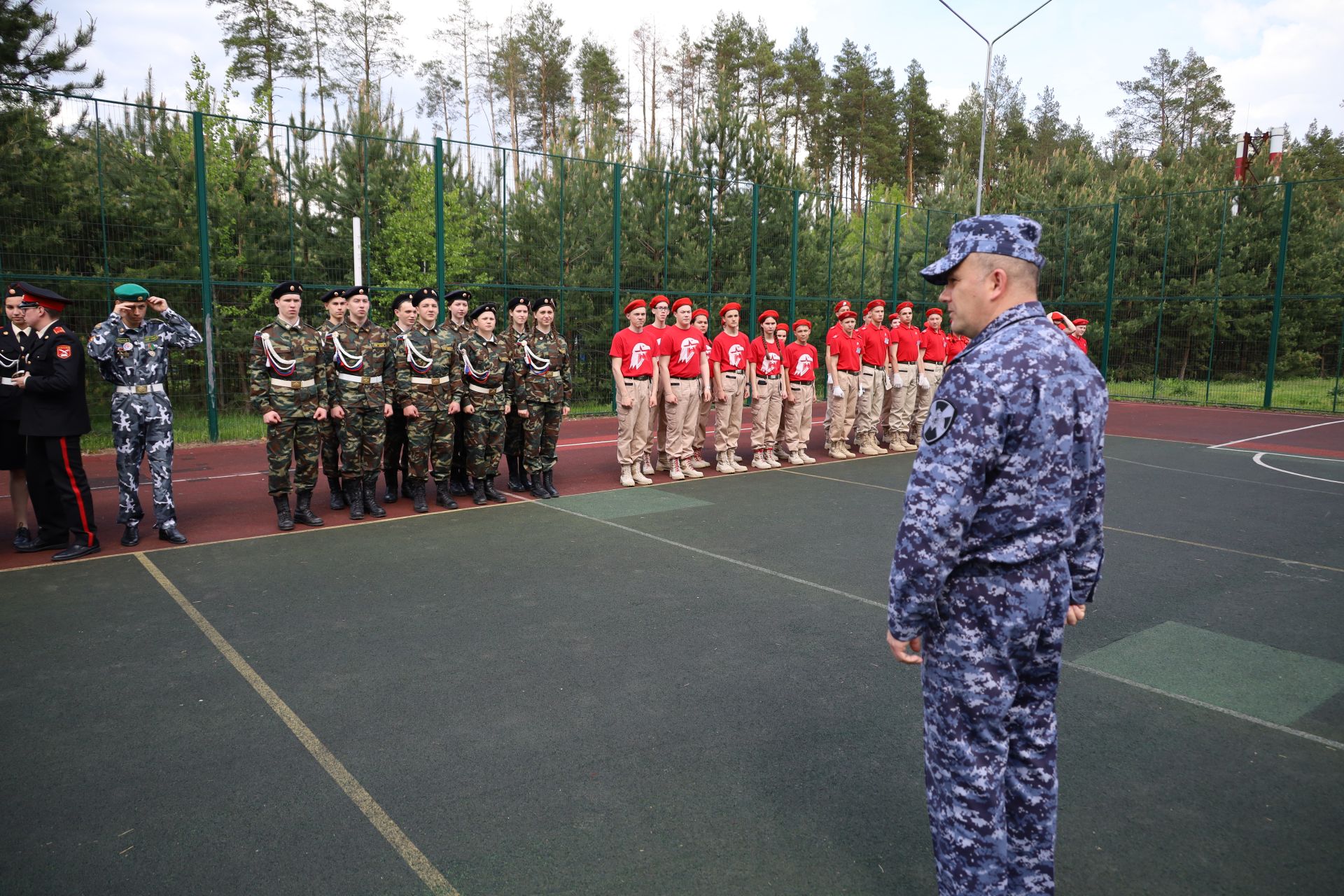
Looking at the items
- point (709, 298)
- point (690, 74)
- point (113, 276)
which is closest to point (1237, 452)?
point (709, 298)

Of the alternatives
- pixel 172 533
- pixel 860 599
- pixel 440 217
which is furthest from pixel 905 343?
pixel 172 533

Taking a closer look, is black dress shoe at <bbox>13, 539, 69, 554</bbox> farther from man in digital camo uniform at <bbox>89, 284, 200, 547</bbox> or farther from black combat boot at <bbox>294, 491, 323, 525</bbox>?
black combat boot at <bbox>294, 491, 323, 525</bbox>

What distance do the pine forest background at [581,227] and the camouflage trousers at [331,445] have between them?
4.71 meters

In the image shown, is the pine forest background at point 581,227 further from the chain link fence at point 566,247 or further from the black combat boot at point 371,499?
the black combat boot at point 371,499

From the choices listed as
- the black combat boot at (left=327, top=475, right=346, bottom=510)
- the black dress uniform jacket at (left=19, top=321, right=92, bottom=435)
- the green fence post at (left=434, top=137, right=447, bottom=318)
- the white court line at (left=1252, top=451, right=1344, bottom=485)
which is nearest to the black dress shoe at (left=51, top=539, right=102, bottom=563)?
the black dress uniform jacket at (left=19, top=321, right=92, bottom=435)

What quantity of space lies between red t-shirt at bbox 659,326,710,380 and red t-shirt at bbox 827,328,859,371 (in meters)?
2.40

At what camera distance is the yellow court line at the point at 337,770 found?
2896 mm

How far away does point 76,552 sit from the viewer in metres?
6.60

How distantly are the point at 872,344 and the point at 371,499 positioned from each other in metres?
7.19

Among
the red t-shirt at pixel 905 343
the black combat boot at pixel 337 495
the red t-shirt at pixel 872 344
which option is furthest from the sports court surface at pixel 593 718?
the red t-shirt at pixel 905 343

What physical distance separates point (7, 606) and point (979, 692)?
5.93 m

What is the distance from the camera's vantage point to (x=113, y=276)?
11.4 meters

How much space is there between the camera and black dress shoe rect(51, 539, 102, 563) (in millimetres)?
6516

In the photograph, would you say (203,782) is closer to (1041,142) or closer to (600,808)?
(600,808)
